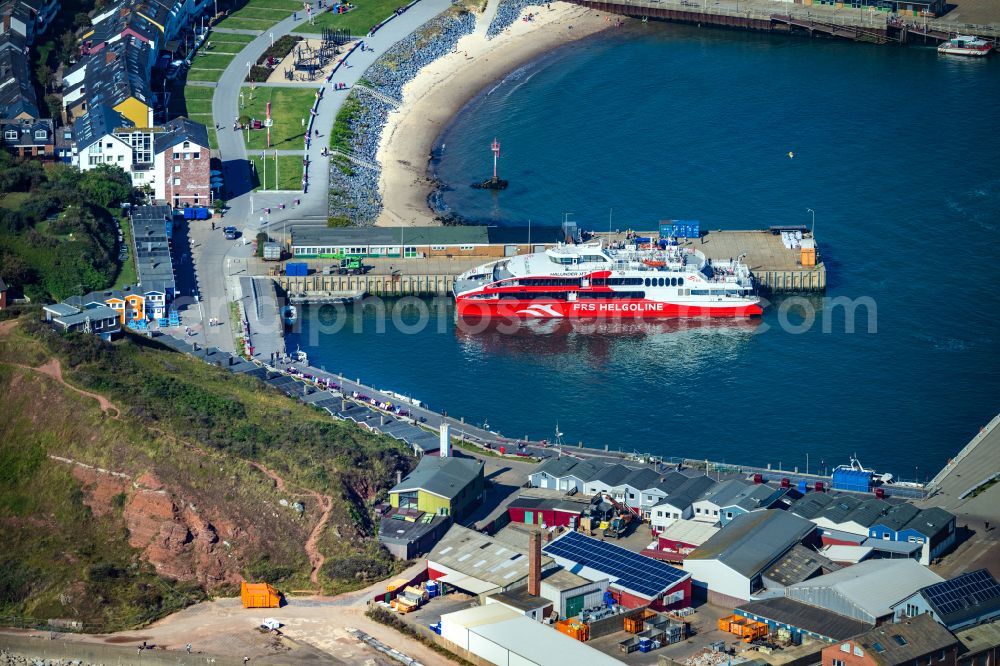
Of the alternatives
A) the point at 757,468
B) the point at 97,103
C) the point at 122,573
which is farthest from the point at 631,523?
the point at 97,103

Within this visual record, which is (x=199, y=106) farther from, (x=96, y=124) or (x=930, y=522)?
(x=930, y=522)

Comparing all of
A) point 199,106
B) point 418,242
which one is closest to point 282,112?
point 199,106

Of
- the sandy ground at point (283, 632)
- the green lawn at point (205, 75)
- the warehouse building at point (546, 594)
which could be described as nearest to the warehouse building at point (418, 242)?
the green lawn at point (205, 75)

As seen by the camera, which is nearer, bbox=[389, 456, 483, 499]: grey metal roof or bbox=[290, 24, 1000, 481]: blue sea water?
bbox=[389, 456, 483, 499]: grey metal roof

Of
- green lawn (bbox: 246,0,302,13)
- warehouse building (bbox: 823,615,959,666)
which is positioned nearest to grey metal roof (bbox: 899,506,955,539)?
warehouse building (bbox: 823,615,959,666)

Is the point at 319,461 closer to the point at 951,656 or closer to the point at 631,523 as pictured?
the point at 631,523

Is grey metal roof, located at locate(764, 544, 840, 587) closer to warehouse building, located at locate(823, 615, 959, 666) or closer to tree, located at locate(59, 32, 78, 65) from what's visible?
warehouse building, located at locate(823, 615, 959, 666)
